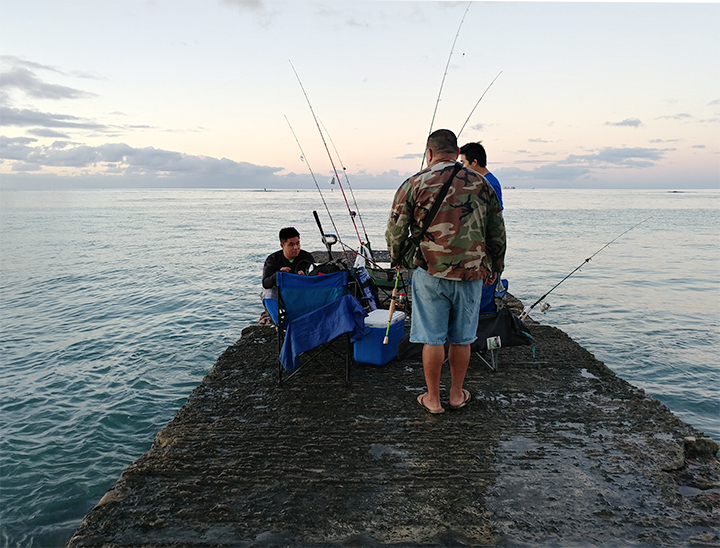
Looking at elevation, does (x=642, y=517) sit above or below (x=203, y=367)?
above

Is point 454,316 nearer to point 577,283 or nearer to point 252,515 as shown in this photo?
point 252,515

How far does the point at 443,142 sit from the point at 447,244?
72 cm

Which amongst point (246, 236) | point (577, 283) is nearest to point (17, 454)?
point (577, 283)

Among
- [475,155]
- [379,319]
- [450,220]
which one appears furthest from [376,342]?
[475,155]

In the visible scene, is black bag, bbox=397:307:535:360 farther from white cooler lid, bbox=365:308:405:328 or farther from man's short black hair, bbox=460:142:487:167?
man's short black hair, bbox=460:142:487:167

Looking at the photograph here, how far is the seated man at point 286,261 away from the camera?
5.19 m

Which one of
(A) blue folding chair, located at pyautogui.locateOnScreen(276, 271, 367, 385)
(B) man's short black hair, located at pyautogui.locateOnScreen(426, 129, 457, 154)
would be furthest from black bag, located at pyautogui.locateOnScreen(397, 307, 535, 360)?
(B) man's short black hair, located at pyautogui.locateOnScreen(426, 129, 457, 154)

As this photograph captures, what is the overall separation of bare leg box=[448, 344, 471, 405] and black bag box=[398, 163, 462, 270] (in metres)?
0.74

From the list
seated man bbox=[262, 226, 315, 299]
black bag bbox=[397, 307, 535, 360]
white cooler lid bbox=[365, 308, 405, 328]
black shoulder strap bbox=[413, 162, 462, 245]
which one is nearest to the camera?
black shoulder strap bbox=[413, 162, 462, 245]

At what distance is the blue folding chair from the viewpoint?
4.04 meters

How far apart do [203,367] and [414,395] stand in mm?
3773

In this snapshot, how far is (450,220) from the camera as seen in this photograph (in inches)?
120

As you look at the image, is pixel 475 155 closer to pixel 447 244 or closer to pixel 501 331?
pixel 447 244

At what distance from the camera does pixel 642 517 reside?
2391 mm
